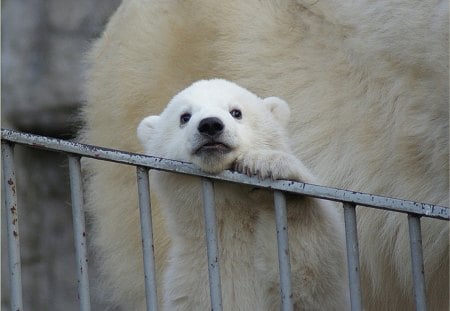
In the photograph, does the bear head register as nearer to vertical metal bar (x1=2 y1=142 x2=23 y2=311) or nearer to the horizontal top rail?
the horizontal top rail

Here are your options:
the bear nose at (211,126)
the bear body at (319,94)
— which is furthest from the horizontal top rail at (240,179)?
the bear body at (319,94)

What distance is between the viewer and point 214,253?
2.61 m

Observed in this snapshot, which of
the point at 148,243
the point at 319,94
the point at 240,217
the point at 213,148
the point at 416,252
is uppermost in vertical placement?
the point at 319,94

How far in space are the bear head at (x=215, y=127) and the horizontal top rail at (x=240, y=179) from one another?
65mm

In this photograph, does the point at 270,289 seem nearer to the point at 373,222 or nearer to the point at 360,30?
the point at 373,222

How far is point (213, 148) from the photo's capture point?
275cm

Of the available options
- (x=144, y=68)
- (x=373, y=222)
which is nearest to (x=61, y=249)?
(x=144, y=68)

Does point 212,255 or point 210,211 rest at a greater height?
→ point 210,211

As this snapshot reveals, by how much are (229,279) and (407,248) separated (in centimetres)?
64

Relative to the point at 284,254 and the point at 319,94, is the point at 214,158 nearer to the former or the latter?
the point at 284,254

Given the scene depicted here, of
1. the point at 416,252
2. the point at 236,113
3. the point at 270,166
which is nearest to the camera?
the point at 416,252

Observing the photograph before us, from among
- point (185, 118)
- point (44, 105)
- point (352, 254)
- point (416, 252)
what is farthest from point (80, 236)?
point (44, 105)

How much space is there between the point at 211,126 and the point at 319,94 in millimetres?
915

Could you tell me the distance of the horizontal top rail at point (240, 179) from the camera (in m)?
2.37
